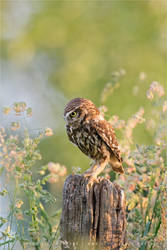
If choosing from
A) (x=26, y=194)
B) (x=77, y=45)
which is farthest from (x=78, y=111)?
(x=77, y=45)

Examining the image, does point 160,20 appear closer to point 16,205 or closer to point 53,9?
point 53,9

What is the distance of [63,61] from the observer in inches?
594

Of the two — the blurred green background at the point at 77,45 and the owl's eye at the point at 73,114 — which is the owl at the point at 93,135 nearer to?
the owl's eye at the point at 73,114

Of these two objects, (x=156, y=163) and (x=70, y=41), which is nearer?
(x=156, y=163)

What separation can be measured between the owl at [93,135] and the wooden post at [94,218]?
747 millimetres

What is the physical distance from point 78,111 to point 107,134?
403 millimetres

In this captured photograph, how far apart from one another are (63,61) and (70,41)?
1173 millimetres

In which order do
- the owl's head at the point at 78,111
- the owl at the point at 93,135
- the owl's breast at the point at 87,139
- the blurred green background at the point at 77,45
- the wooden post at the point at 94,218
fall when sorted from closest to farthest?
the wooden post at the point at 94,218 → the owl's head at the point at 78,111 → the owl at the point at 93,135 → the owl's breast at the point at 87,139 → the blurred green background at the point at 77,45

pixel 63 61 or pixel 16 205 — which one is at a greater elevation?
pixel 63 61

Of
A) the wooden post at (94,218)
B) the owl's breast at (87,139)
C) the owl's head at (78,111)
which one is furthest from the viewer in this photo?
the owl's breast at (87,139)

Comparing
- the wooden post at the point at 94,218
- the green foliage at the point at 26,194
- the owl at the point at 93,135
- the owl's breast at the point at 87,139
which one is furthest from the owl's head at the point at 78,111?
the wooden post at the point at 94,218

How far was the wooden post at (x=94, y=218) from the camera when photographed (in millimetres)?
2834

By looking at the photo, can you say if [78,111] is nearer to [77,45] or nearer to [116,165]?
[116,165]

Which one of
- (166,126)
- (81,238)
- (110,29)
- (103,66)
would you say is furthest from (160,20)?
(81,238)
